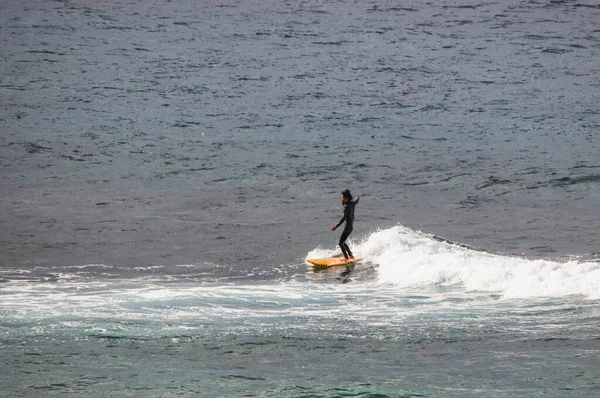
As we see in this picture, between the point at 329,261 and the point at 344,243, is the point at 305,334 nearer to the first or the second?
the point at 329,261

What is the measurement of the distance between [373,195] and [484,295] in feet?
43.6

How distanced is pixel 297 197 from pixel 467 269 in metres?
11.1

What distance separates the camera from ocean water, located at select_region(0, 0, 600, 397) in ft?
55.5

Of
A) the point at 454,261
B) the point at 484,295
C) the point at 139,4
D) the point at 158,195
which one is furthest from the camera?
the point at 139,4

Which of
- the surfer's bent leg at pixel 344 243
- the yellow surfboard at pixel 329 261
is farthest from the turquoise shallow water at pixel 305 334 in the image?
the surfer's bent leg at pixel 344 243

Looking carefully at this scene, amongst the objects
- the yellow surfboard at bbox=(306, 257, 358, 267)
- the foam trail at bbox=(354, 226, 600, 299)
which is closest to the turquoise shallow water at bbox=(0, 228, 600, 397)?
the foam trail at bbox=(354, 226, 600, 299)

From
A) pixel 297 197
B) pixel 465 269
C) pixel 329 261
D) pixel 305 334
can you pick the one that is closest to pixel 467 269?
pixel 465 269

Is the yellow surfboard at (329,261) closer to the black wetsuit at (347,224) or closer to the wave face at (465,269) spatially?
the black wetsuit at (347,224)

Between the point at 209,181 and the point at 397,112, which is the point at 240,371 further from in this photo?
the point at 397,112

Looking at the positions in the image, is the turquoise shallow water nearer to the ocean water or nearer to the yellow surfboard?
the ocean water

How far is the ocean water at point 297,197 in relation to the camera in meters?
16.9

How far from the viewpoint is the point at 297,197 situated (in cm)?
3500

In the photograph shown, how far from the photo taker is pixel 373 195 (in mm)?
35531

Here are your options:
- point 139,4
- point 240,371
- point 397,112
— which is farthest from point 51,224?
point 139,4
